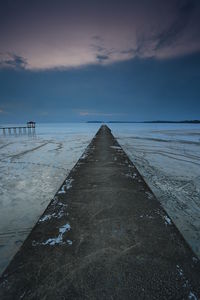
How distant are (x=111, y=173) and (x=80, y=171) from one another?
942mm

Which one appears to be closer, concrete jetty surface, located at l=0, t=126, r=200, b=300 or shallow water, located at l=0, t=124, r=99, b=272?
concrete jetty surface, located at l=0, t=126, r=200, b=300

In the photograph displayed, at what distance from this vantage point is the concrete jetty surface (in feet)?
4.03

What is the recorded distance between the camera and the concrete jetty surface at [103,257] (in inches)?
48.4

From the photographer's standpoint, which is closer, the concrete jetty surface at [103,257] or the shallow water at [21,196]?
the concrete jetty surface at [103,257]

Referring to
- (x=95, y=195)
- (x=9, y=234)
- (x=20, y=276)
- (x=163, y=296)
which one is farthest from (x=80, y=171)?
(x=163, y=296)

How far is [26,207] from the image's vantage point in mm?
3436

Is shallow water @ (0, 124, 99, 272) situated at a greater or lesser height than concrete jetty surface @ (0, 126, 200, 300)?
lesser

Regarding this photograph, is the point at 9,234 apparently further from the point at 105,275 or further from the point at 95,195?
the point at 105,275

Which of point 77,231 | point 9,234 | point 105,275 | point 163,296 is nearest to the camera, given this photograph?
point 163,296

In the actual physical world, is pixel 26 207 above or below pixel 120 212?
below

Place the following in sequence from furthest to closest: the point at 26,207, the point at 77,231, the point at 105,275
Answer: the point at 26,207, the point at 77,231, the point at 105,275

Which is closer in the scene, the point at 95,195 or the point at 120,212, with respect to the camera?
the point at 120,212

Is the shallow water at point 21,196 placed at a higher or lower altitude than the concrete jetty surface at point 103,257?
lower

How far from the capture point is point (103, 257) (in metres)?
1.54
